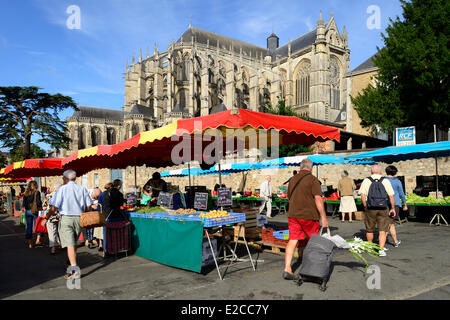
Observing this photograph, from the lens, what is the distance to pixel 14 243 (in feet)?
27.0

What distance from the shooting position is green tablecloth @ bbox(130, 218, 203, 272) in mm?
4699

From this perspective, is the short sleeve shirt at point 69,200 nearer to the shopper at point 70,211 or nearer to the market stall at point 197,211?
the shopper at point 70,211

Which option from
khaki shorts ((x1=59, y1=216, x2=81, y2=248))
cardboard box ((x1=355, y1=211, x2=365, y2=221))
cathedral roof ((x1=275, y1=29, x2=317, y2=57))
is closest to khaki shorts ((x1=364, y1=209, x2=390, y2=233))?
khaki shorts ((x1=59, y1=216, x2=81, y2=248))

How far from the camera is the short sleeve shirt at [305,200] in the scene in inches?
166

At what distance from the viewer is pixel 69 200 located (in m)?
4.89

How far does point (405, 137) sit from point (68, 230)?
1091 cm

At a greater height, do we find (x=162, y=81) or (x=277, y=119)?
(x=162, y=81)

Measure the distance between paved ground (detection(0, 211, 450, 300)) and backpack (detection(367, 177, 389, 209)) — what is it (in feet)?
3.02

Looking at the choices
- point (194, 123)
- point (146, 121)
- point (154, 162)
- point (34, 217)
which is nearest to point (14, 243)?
point (34, 217)

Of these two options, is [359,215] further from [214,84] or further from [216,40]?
[216,40]

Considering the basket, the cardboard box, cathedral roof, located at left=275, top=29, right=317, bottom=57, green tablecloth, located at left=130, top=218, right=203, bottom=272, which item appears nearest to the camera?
green tablecloth, located at left=130, top=218, right=203, bottom=272

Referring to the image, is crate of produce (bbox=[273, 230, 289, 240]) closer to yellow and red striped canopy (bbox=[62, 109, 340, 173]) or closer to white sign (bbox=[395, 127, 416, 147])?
yellow and red striped canopy (bbox=[62, 109, 340, 173])

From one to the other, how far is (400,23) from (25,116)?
2738cm
